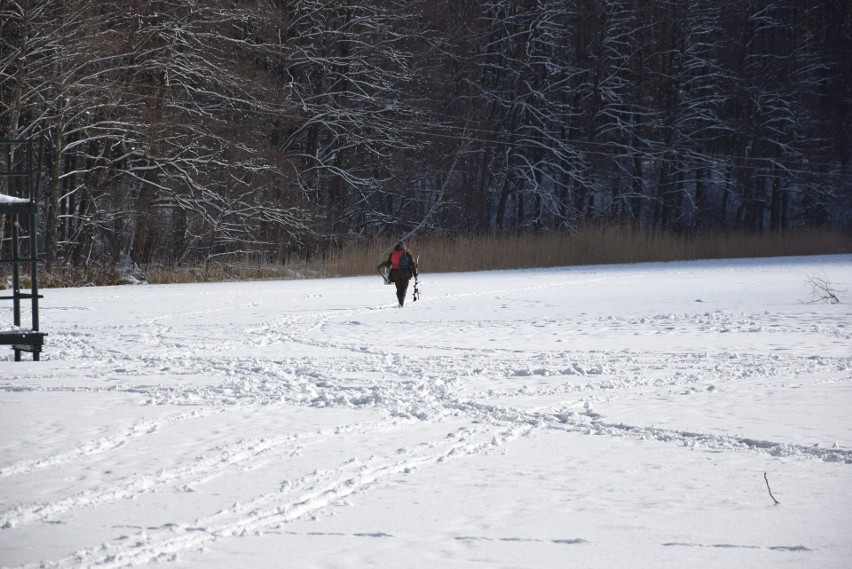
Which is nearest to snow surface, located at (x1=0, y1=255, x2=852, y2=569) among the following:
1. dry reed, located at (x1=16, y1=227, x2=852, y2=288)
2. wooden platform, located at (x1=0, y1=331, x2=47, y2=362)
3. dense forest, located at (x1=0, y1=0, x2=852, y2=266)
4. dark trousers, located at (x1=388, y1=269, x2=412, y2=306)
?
wooden platform, located at (x1=0, y1=331, x2=47, y2=362)

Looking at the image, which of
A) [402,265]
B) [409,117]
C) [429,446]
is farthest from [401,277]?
[409,117]

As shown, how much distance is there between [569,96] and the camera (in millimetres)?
49188

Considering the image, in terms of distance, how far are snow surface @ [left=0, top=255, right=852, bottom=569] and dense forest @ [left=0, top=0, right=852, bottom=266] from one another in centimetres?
1344

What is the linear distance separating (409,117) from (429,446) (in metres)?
31.6

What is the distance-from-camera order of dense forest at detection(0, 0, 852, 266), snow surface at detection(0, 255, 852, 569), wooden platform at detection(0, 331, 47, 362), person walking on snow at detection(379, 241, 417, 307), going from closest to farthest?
snow surface at detection(0, 255, 852, 569)
wooden platform at detection(0, 331, 47, 362)
person walking on snow at detection(379, 241, 417, 307)
dense forest at detection(0, 0, 852, 266)

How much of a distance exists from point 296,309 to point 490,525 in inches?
542

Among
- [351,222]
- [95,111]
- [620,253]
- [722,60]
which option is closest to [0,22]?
[95,111]

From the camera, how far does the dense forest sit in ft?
91.2

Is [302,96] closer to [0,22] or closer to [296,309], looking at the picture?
[0,22]

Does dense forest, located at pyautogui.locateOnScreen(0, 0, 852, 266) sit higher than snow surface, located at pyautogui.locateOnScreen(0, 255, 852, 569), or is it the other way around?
dense forest, located at pyautogui.locateOnScreen(0, 0, 852, 266)

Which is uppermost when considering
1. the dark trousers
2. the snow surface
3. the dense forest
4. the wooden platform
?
the dense forest

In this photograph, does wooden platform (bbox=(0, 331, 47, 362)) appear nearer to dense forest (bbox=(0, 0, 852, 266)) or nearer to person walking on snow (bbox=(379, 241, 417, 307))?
person walking on snow (bbox=(379, 241, 417, 307))

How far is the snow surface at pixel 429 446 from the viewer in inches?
193

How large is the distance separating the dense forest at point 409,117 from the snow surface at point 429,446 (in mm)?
13441
